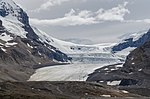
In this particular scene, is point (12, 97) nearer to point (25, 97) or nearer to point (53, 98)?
point (25, 97)

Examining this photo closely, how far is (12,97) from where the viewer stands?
7554 inches

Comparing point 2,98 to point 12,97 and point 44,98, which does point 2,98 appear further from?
point 44,98

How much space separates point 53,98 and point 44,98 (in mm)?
4947

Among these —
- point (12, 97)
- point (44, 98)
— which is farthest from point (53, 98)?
point (12, 97)

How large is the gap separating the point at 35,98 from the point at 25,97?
13.8ft

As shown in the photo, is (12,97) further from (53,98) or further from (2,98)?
(53,98)

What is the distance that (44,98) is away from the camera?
196m

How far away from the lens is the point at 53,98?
656 ft

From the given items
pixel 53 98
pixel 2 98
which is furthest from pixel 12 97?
pixel 53 98

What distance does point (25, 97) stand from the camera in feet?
639

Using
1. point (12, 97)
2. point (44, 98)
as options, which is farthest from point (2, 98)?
point (44, 98)

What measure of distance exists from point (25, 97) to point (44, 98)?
25.3ft

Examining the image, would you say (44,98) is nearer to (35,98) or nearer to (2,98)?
(35,98)

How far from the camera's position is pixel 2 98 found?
188000 mm
